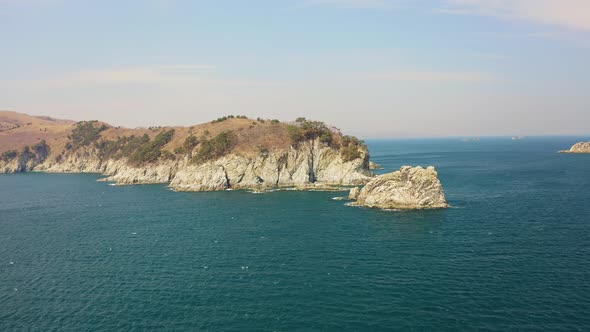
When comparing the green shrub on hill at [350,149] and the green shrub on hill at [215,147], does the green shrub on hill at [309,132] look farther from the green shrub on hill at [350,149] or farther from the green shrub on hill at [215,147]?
the green shrub on hill at [215,147]

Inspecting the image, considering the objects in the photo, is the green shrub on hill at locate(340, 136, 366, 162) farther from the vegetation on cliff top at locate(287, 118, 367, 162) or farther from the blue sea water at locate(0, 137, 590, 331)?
the blue sea water at locate(0, 137, 590, 331)

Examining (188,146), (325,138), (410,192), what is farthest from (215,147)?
(410,192)

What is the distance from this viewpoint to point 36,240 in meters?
76.8

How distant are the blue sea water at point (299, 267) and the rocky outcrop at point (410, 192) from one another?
16.7 feet

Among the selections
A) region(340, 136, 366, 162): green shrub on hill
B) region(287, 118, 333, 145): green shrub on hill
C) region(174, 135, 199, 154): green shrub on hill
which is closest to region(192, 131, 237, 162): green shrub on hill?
region(174, 135, 199, 154): green shrub on hill

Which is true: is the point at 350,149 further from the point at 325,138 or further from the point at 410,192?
the point at 410,192

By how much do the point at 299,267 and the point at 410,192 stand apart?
51109mm

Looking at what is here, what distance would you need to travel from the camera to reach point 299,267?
5816cm

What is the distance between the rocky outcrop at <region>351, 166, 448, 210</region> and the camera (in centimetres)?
9706

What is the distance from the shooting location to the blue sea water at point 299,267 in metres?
43.0

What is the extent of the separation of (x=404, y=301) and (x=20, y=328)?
4652 centimetres

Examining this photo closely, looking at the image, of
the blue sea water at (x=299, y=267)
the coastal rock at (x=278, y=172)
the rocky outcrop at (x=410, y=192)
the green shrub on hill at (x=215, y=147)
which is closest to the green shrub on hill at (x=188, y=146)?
the green shrub on hill at (x=215, y=147)

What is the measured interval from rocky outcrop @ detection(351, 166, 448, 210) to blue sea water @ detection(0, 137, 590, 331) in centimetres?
508

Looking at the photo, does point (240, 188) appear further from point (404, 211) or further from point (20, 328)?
point (20, 328)
